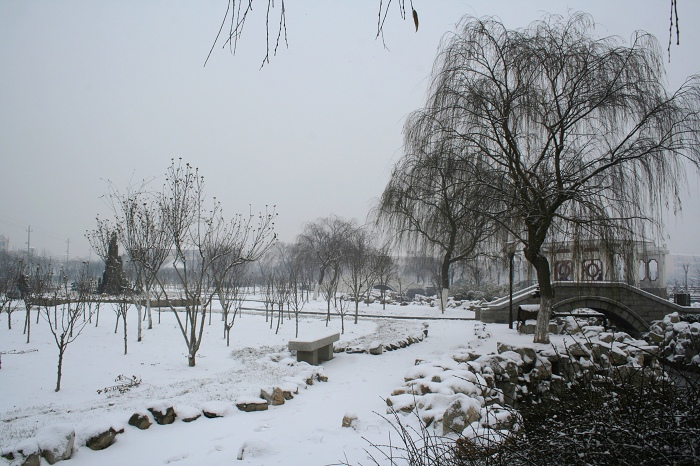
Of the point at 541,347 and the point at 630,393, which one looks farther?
the point at 541,347

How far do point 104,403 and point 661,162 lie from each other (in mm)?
11245

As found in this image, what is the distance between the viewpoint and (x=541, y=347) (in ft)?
31.9

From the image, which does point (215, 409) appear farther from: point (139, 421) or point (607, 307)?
point (607, 307)

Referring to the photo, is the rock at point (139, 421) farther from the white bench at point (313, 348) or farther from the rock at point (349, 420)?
the white bench at point (313, 348)

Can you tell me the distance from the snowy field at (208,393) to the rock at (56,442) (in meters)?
0.17

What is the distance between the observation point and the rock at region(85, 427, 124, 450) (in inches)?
191

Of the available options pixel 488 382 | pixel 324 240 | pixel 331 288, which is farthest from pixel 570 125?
pixel 324 240

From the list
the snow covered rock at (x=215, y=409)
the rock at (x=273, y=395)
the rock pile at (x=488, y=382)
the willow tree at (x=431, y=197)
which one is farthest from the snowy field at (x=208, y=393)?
the willow tree at (x=431, y=197)

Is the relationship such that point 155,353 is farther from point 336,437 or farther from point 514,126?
point 514,126

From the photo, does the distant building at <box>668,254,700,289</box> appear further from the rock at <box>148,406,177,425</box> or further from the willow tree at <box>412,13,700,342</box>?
the rock at <box>148,406,177,425</box>

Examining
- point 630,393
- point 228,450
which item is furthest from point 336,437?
point 630,393

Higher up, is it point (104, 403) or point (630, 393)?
point (630, 393)

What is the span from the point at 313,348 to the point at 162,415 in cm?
456

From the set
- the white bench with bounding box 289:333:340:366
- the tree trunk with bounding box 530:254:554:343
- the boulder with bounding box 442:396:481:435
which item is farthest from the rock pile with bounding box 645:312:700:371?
the boulder with bounding box 442:396:481:435
